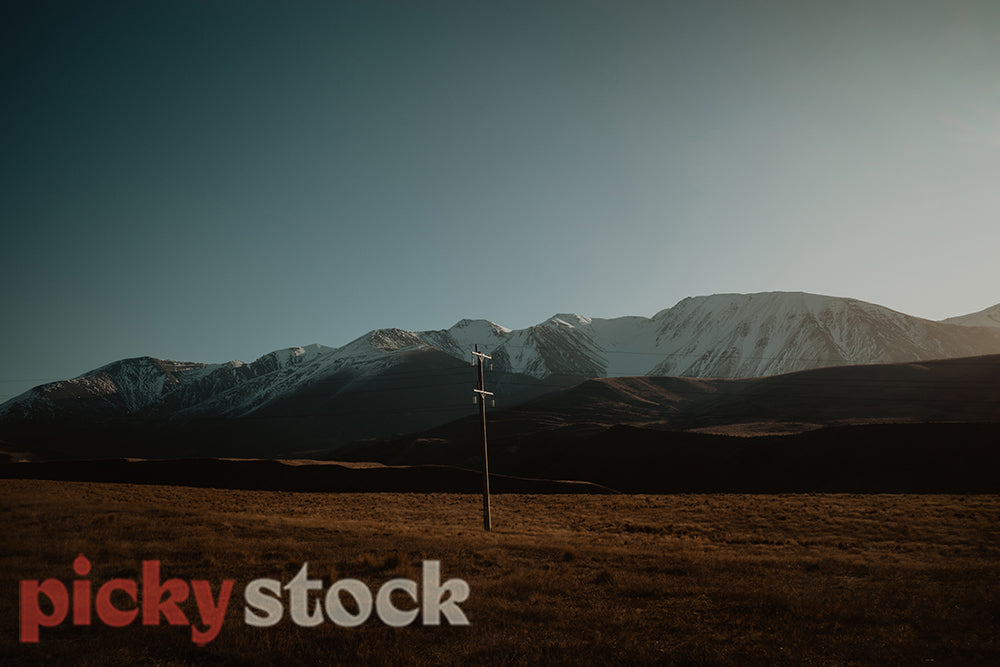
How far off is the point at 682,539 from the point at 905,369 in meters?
146

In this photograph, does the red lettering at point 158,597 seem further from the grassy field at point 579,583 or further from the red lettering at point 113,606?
the grassy field at point 579,583

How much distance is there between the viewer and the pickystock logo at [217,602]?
9852 millimetres

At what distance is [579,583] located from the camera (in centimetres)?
1321

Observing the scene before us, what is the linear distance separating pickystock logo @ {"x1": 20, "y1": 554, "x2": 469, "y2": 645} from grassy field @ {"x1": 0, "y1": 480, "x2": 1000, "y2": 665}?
0.90ft

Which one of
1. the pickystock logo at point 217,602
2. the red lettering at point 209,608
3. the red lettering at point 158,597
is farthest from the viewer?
the red lettering at point 158,597

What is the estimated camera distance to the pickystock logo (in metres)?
9.85

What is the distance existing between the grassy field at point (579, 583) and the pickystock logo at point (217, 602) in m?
0.28

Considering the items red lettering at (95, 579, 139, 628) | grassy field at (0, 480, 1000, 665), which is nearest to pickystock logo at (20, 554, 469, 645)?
red lettering at (95, 579, 139, 628)

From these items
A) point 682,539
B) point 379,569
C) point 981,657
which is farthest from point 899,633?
point 682,539

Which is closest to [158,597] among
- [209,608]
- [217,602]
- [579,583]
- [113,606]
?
[113,606]

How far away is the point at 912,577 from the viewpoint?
46.8 ft

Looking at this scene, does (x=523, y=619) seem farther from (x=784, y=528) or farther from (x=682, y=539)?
(x=784, y=528)

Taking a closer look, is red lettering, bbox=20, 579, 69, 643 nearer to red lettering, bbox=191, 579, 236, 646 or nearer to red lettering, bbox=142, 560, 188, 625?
red lettering, bbox=142, 560, 188, 625

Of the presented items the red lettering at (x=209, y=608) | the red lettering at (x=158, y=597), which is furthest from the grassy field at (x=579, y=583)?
the red lettering at (x=158, y=597)
